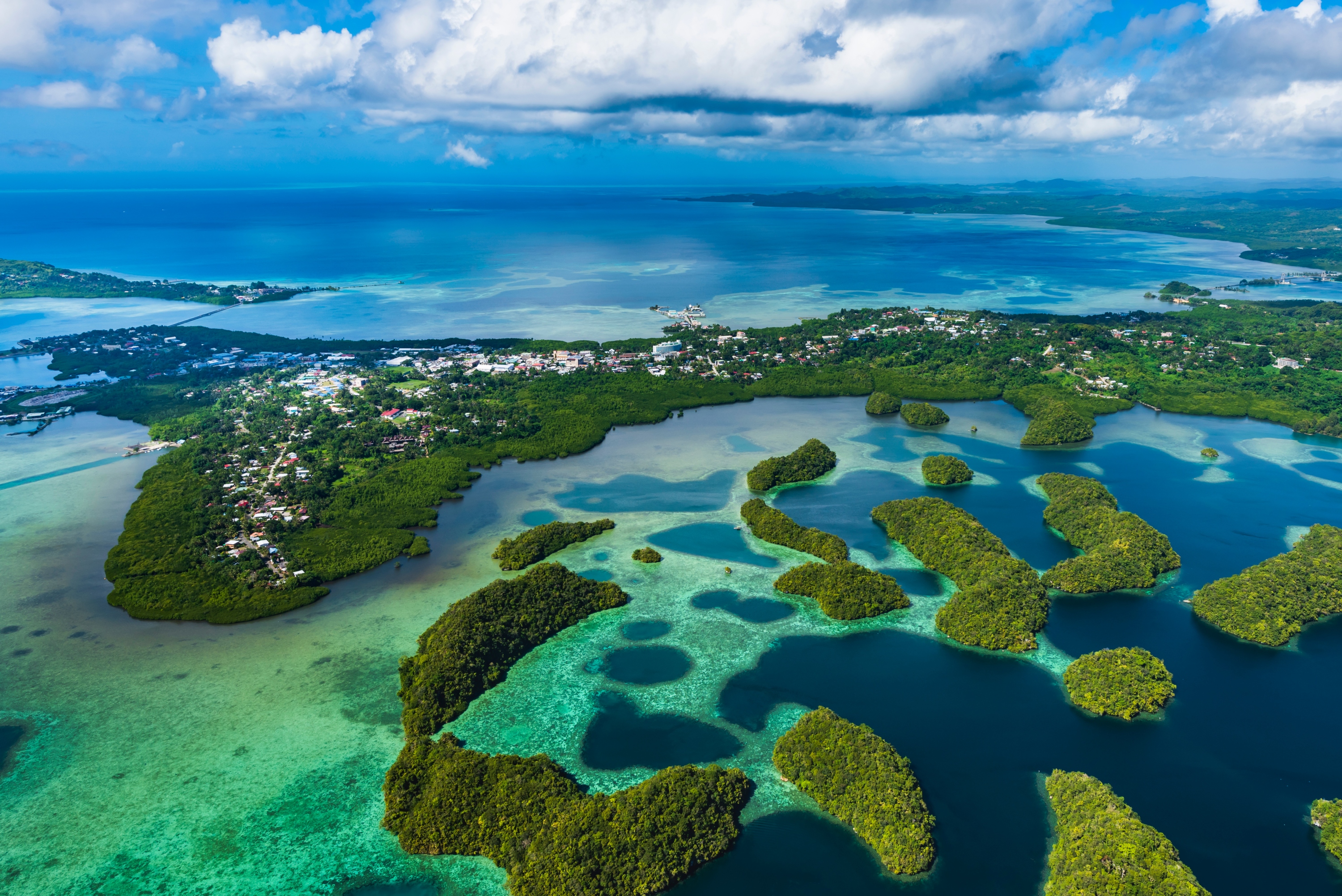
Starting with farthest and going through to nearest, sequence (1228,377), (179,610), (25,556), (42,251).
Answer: (42,251)
(1228,377)
(25,556)
(179,610)

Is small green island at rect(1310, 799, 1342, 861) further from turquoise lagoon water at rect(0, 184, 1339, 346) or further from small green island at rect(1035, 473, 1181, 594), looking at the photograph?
turquoise lagoon water at rect(0, 184, 1339, 346)

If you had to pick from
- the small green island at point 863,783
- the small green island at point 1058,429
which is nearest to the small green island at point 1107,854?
the small green island at point 863,783

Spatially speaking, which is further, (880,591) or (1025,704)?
(880,591)

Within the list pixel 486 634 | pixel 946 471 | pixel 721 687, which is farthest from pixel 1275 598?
pixel 486 634

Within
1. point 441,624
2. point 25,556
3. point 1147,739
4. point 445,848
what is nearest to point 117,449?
point 25,556

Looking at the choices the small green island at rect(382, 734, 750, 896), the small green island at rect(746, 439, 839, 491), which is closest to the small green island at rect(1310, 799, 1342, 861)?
the small green island at rect(382, 734, 750, 896)

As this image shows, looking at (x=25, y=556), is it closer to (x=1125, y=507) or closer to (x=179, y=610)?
(x=179, y=610)

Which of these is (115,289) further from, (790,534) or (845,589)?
(845,589)
